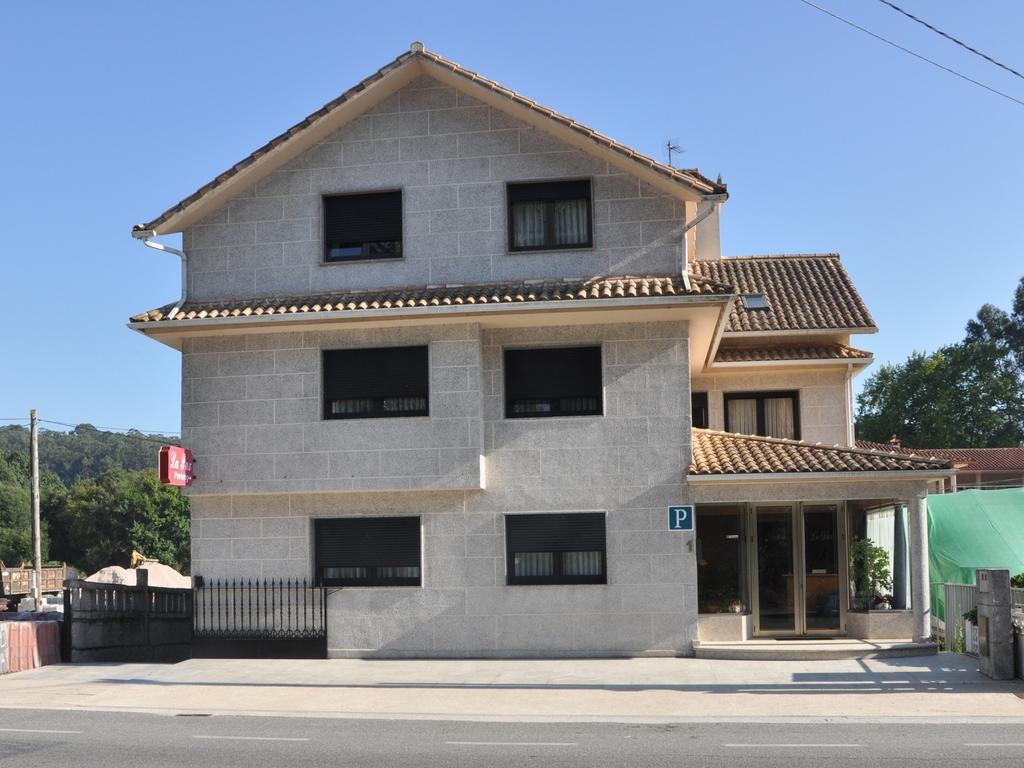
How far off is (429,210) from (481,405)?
3.59m

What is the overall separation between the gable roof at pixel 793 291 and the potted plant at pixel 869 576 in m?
6.04

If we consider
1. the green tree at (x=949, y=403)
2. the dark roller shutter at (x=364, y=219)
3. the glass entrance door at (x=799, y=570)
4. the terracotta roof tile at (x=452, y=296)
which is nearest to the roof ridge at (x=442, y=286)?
the terracotta roof tile at (x=452, y=296)

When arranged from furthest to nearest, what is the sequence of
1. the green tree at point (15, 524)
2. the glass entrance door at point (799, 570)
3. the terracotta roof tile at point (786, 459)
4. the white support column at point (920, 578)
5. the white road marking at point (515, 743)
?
the green tree at point (15, 524) → the glass entrance door at point (799, 570) → the terracotta roof tile at point (786, 459) → the white support column at point (920, 578) → the white road marking at point (515, 743)

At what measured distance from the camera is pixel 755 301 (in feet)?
87.6

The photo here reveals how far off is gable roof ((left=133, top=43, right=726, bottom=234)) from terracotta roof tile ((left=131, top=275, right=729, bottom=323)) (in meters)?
1.61

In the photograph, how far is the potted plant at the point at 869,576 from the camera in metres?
20.5

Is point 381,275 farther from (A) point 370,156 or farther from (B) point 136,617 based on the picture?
(B) point 136,617

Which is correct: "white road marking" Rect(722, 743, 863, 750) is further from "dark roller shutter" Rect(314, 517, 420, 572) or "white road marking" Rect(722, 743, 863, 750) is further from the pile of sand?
the pile of sand

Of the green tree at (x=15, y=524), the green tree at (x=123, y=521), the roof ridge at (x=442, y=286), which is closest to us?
the roof ridge at (x=442, y=286)

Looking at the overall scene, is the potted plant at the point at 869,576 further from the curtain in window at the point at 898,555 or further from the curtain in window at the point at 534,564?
the curtain in window at the point at 534,564

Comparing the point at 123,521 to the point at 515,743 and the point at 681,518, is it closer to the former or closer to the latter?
the point at 681,518

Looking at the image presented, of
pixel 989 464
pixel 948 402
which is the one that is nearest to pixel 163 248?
pixel 989 464

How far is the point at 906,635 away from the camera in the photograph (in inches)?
792

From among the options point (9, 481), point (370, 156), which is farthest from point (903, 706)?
point (9, 481)
